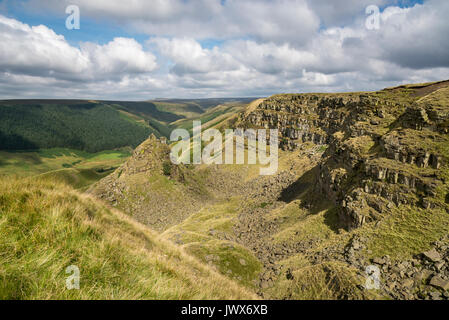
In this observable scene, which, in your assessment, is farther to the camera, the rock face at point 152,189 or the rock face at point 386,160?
the rock face at point 152,189

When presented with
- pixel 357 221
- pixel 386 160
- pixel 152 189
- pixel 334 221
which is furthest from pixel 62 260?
pixel 152 189

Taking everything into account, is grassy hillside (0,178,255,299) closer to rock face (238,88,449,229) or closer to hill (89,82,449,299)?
hill (89,82,449,299)

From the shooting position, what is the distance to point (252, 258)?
32.4 m

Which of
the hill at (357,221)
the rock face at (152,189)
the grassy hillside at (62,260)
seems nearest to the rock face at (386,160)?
the hill at (357,221)

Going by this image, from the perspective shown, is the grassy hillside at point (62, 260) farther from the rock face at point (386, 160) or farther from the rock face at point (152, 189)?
the rock face at point (152, 189)

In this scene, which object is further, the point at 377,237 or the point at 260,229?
the point at 260,229

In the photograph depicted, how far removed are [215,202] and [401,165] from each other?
53.4 meters

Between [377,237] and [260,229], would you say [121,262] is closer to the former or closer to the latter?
[377,237]

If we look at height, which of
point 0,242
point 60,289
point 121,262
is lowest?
point 121,262

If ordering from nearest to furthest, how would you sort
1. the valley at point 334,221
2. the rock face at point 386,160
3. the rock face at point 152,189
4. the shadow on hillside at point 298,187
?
the valley at point 334,221
the rock face at point 386,160
the shadow on hillside at point 298,187
the rock face at point 152,189

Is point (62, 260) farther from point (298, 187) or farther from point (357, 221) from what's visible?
point (298, 187)

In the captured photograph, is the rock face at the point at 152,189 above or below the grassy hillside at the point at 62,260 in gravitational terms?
below

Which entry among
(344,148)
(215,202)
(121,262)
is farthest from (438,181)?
(215,202)

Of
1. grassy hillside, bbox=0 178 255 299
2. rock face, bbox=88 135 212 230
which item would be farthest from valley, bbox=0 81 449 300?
rock face, bbox=88 135 212 230
